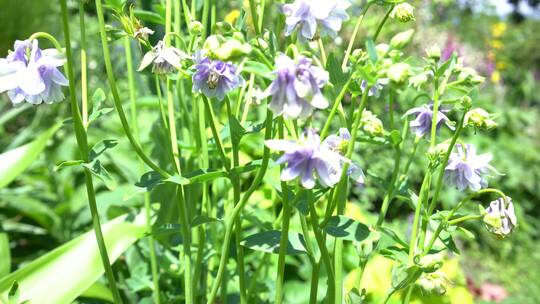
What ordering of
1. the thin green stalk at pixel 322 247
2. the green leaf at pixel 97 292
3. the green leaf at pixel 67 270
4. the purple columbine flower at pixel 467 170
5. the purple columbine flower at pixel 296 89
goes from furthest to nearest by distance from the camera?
1. the green leaf at pixel 97 292
2. the green leaf at pixel 67 270
3. the purple columbine flower at pixel 467 170
4. the thin green stalk at pixel 322 247
5. the purple columbine flower at pixel 296 89

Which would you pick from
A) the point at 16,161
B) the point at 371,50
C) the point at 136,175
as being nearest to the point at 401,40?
the point at 371,50

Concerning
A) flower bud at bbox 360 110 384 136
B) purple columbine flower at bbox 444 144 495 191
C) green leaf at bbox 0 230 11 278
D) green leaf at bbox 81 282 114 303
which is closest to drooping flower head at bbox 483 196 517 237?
purple columbine flower at bbox 444 144 495 191

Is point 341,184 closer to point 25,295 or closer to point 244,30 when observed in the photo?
point 244,30

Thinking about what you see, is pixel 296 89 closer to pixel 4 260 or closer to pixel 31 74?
pixel 31 74

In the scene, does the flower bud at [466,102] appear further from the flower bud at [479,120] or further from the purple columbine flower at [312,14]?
the purple columbine flower at [312,14]

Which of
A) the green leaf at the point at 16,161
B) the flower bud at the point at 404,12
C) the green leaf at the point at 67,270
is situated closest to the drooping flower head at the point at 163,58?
the flower bud at the point at 404,12

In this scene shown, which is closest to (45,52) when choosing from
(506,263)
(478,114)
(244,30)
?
(244,30)

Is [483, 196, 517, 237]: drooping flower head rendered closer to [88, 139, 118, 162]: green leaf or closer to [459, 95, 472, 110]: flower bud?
[459, 95, 472, 110]: flower bud

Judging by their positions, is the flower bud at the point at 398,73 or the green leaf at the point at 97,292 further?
the green leaf at the point at 97,292
